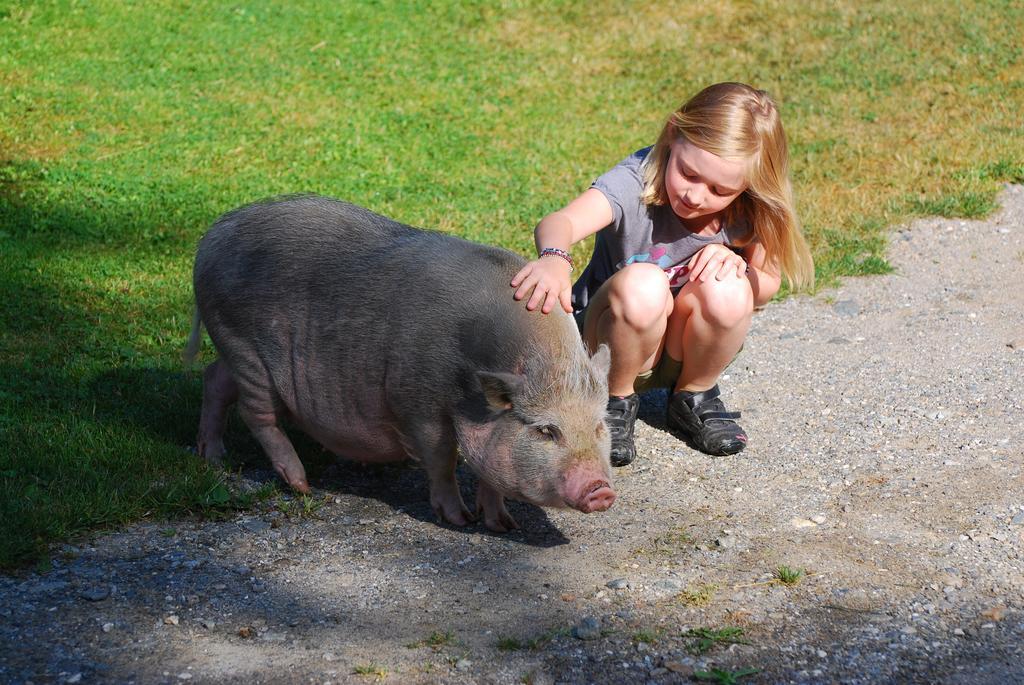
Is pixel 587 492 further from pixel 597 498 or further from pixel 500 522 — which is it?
pixel 500 522

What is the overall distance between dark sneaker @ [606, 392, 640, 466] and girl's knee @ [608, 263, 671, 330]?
43 centimetres

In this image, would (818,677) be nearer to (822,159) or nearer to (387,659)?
(387,659)

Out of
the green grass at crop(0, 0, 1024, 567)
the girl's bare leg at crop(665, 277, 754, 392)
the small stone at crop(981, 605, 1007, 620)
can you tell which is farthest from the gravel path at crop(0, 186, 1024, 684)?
the green grass at crop(0, 0, 1024, 567)

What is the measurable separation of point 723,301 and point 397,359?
1465 millimetres

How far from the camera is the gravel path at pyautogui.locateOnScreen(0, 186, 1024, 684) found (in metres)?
3.33

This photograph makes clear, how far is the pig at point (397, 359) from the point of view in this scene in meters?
3.88

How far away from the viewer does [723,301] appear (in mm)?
4797

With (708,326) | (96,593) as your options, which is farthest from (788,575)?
(96,593)

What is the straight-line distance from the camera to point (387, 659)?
331cm

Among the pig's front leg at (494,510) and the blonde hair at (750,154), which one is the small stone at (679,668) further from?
the blonde hair at (750,154)

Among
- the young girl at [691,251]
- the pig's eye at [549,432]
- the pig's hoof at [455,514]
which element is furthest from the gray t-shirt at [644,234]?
the pig's hoof at [455,514]

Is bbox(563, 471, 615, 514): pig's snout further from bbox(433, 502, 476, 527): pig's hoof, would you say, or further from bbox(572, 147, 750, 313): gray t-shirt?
bbox(572, 147, 750, 313): gray t-shirt

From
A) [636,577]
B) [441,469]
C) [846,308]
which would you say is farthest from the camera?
[846,308]

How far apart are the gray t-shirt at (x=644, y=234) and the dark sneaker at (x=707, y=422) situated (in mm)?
520
